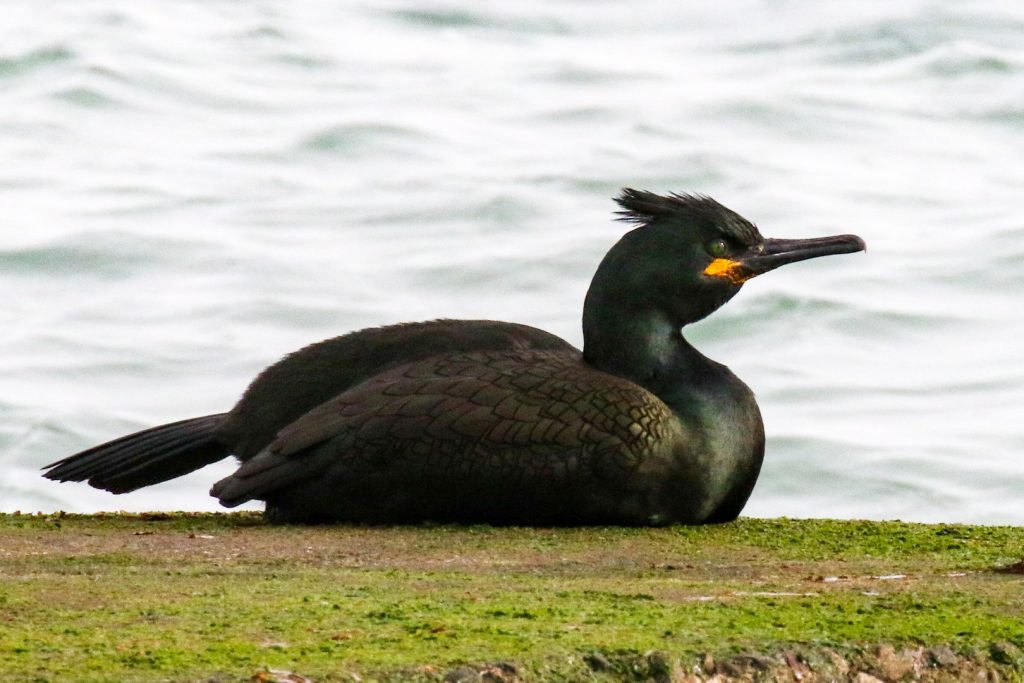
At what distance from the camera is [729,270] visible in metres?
8.01

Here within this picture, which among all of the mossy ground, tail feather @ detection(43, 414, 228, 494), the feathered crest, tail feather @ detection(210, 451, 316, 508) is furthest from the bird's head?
tail feather @ detection(43, 414, 228, 494)

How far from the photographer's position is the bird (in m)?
7.43

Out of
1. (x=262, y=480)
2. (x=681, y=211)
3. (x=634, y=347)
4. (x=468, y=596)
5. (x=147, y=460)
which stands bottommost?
(x=468, y=596)

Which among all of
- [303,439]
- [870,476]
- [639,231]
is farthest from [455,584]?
[870,476]

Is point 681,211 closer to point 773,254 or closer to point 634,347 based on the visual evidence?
point 773,254

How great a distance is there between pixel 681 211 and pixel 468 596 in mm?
2559

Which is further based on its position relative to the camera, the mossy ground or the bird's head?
the bird's head

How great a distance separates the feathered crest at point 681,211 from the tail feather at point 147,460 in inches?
66.4

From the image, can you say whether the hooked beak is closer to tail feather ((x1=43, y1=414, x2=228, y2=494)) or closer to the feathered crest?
the feathered crest

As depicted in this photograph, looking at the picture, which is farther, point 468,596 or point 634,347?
point 634,347

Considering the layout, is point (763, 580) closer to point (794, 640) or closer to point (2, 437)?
point (794, 640)

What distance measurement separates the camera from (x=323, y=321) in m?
18.5

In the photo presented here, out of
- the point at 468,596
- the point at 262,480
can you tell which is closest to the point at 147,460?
the point at 262,480

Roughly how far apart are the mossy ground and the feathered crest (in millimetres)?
1073
